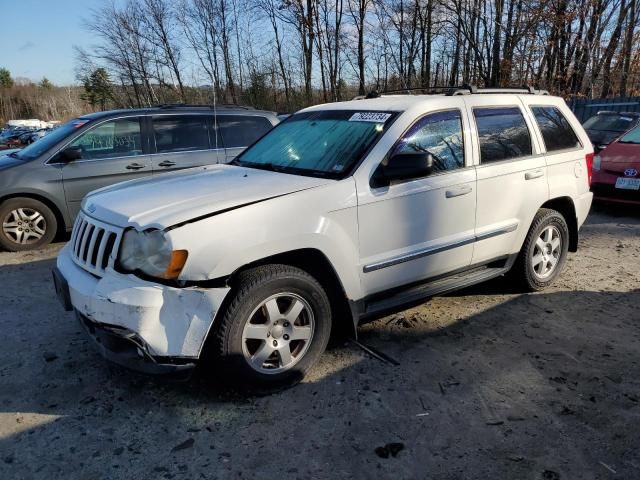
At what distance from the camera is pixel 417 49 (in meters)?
22.9

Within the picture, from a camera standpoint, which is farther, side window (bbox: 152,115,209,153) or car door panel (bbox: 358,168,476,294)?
side window (bbox: 152,115,209,153)

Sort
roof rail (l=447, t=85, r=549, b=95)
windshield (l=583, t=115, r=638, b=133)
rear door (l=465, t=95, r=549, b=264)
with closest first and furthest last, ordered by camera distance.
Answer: rear door (l=465, t=95, r=549, b=264)
roof rail (l=447, t=85, r=549, b=95)
windshield (l=583, t=115, r=638, b=133)

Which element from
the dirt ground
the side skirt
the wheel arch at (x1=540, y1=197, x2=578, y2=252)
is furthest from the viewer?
the wheel arch at (x1=540, y1=197, x2=578, y2=252)

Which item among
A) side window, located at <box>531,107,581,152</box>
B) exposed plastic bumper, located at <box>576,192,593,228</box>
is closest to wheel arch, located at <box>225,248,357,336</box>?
side window, located at <box>531,107,581,152</box>

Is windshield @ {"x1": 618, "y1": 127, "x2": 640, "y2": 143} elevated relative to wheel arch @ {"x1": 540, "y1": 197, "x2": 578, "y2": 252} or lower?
elevated

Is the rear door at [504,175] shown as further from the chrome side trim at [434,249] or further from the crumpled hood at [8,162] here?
the crumpled hood at [8,162]

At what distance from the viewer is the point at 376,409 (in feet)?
9.25

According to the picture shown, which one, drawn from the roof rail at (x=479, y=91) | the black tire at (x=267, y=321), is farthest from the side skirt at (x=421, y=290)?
the roof rail at (x=479, y=91)

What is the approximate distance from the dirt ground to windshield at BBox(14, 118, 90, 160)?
2.92 metres

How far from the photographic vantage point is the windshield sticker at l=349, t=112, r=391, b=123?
3.48 meters

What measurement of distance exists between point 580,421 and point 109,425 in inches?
101

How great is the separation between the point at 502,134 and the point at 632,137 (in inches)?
210

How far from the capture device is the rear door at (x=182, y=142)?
6688 millimetres

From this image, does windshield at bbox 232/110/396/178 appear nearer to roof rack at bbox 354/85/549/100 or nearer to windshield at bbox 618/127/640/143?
roof rack at bbox 354/85/549/100
